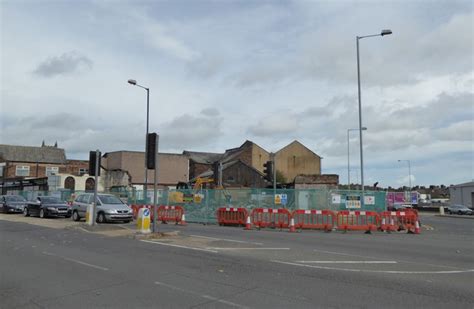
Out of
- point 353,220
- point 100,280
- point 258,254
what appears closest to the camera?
point 100,280

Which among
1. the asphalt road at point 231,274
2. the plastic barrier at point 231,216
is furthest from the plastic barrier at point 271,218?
the asphalt road at point 231,274

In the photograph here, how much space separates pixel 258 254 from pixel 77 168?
72235 millimetres

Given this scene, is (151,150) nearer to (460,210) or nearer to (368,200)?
(368,200)

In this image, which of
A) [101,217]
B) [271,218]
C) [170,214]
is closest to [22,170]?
[170,214]

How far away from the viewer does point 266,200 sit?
24328 mm

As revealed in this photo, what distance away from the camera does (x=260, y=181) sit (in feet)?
248

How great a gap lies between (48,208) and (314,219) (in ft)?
56.1

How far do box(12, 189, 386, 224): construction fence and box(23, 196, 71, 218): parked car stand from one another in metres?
5.45

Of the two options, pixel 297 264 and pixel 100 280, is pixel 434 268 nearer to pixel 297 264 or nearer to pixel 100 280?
pixel 297 264

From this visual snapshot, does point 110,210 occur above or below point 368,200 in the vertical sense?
below

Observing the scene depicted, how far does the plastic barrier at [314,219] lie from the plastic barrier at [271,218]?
48cm

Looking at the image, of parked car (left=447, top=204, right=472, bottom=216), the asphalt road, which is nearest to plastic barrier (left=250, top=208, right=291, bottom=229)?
the asphalt road

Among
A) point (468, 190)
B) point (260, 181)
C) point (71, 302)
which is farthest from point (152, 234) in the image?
point (468, 190)

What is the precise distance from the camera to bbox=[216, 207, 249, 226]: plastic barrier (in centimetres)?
2247
